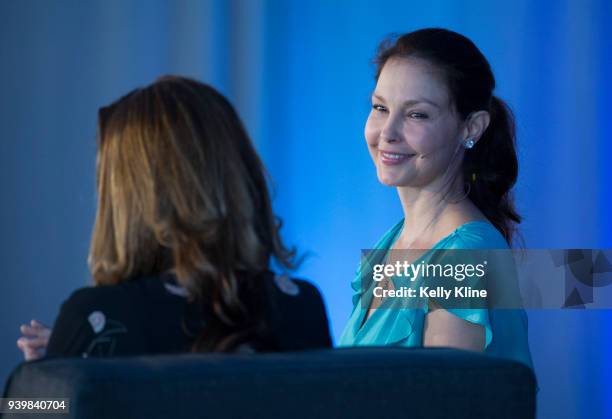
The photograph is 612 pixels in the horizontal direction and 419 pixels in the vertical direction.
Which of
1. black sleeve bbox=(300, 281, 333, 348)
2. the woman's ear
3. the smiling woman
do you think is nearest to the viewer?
black sleeve bbox=(300, 281, 333, 348)

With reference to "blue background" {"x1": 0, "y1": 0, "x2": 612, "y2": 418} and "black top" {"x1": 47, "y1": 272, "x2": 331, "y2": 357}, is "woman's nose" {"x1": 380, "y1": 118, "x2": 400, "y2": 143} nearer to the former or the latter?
"blue background" {"x1": 0, "y1": 0, "x2": 612, "y2": 418}

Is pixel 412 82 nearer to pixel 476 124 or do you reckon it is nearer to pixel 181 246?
pixel 476 124

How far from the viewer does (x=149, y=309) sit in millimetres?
1122

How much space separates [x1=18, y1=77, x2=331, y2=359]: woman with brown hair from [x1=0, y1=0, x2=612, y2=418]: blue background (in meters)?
1.98

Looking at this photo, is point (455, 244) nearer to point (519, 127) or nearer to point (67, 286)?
point (519, 127)

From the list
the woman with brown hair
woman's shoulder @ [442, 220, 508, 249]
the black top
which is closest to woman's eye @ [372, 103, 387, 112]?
woman's shoulder @ [442, 220, 508, 249]

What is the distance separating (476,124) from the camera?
227 centimetres

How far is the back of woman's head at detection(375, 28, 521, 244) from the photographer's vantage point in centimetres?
219

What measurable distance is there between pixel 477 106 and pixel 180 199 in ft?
3.92

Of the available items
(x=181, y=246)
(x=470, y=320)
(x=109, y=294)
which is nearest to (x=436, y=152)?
(x=470, y=320)

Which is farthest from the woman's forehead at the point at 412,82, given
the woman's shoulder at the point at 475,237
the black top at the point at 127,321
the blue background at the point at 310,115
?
the black top at the point at 127,321

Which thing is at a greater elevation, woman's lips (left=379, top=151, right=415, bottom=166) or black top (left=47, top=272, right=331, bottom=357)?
woman's lips (left=379, top=151, right=415, bottom=166)

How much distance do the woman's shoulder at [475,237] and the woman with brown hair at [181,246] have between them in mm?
799

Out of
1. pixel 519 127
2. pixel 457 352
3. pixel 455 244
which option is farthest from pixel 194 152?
pixel 519 127
